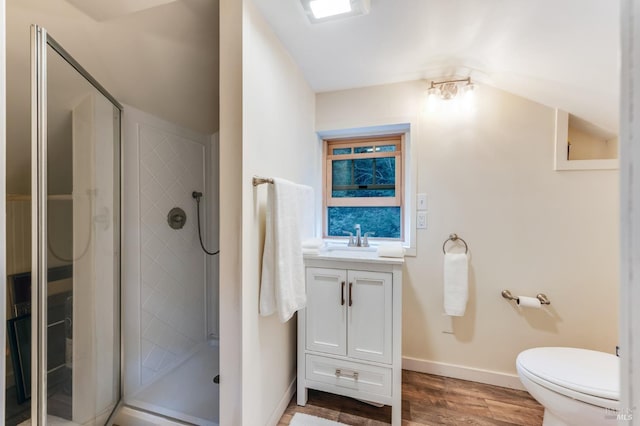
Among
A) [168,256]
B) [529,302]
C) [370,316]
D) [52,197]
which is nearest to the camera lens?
[52,197]

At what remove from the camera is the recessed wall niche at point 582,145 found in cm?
159

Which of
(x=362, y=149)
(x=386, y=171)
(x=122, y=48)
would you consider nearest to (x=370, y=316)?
(x=386, y=171)

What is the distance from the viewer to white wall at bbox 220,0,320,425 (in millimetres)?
1128

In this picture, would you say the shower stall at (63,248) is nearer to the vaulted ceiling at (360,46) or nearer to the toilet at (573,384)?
the vaulted ceiling at (360,46)

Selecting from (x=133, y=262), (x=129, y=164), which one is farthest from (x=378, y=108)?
(x=133, y=262)

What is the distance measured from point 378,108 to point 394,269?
4.21 feet

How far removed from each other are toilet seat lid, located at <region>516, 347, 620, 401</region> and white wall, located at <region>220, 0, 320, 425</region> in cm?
140

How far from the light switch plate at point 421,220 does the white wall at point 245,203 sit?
1174 millimetres

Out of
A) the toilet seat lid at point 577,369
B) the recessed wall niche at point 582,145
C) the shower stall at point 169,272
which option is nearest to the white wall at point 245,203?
the shower stall at point 169,272

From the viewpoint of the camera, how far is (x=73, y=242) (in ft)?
4.21

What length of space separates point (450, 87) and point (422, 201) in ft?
2.72

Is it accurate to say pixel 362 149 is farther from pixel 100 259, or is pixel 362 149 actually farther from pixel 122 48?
pixel 100 259

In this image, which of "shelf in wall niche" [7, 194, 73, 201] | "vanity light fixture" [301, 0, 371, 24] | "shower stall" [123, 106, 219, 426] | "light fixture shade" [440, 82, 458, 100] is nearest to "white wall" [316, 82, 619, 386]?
"light fixture shade" [440, 82, 458, 100]

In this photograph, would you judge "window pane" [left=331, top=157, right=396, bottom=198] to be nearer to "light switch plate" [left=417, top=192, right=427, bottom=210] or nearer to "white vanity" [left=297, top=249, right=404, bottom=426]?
"light switch plate" [left=417, top=192, right=427, bottom=210]
